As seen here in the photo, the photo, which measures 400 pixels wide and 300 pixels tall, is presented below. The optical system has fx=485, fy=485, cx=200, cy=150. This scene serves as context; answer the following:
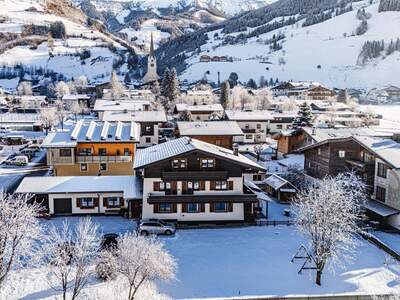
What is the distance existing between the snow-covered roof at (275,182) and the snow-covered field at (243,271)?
27.9ft

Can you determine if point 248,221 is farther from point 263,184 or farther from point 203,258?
point 263,184

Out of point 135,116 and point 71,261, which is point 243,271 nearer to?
point 71,261

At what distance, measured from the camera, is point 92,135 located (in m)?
45.8

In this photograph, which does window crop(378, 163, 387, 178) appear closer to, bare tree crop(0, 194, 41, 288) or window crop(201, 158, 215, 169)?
window crop(201, 158, 215, 169)

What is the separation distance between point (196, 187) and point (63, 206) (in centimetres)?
1010

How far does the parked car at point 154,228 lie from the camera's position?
3241cm

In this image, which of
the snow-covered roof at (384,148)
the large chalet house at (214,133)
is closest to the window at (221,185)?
the snow-covered roof at (384,148)

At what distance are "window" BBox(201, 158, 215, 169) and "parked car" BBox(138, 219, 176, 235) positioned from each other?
18.0ft

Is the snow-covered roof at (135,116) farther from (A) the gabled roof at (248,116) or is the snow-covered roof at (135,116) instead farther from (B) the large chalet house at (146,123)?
(A) the gabled roof at (248,116)

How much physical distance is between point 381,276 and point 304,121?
3802 centimetres

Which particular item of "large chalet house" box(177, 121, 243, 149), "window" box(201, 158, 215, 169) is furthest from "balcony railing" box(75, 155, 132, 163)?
"window" box(201, 158, 215, 169)

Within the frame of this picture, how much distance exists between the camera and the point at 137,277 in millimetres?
22938

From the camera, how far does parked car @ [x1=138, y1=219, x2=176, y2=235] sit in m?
32.4

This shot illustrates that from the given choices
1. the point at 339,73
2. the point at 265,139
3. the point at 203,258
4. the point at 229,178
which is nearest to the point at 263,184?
the point at 229,178
